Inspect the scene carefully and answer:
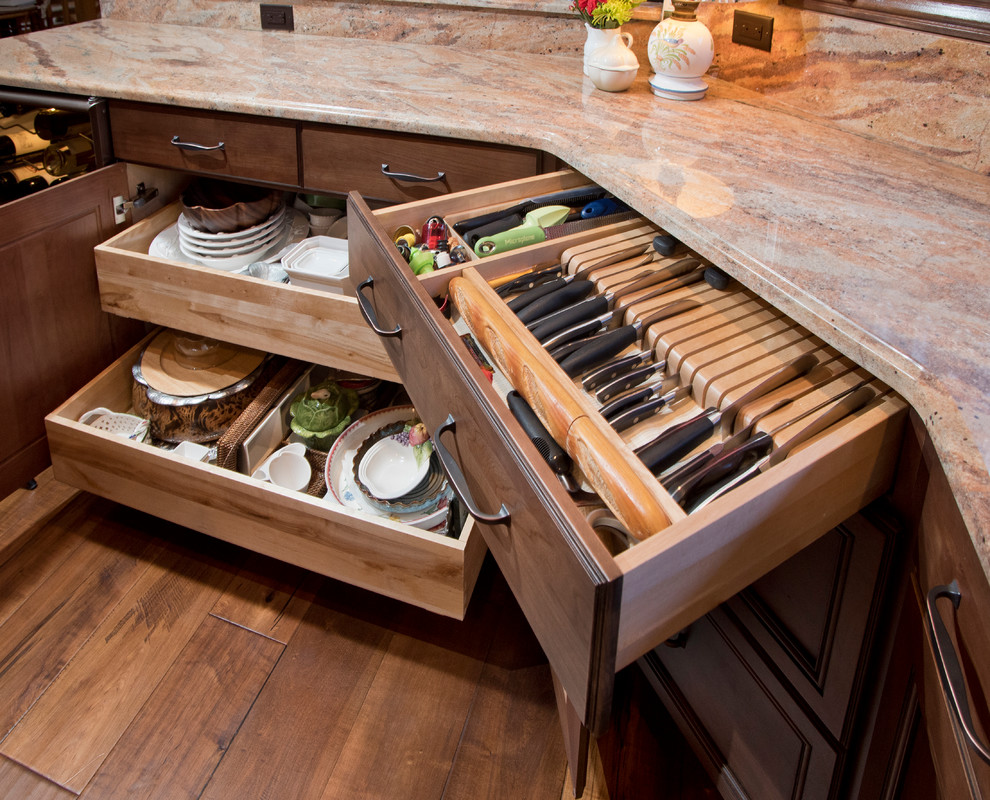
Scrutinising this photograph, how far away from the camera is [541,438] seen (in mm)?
874

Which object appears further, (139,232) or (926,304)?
(139,232)

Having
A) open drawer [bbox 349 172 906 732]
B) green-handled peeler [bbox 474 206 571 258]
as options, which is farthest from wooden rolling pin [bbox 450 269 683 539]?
green-handled peeler [bbox 474 206 571 258]

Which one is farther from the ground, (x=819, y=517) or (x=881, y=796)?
(x=819, y=517)

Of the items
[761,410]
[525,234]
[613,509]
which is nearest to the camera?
[613,509]

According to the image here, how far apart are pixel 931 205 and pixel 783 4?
661 mm

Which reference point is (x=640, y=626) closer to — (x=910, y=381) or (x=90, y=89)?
(x=910, y=381)

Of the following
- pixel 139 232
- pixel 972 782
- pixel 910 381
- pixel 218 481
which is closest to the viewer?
pixel 972 782

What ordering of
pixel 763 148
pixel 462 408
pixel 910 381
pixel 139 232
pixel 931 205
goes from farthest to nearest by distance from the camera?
pixel 139 232, pixel 763 148, pixel 931 205, pixel 462 408, pixel 910 381

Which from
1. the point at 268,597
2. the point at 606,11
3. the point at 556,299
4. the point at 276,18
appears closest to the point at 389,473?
the point at 268,597

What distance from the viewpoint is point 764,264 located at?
3.03ft

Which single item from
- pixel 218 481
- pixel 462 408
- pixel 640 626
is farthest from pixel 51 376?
pixel 640 626

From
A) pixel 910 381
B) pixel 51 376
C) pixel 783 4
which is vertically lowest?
pixel 51 376

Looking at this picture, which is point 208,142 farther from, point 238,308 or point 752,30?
point 752,30

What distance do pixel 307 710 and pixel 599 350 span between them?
0.89 meters
